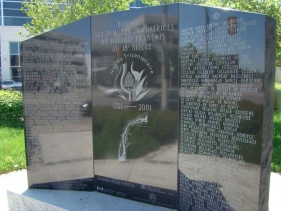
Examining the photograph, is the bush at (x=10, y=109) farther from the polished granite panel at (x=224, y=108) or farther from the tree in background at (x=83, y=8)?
the polished granite panel at (x=224, y=108)

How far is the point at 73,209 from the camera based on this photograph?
360cm

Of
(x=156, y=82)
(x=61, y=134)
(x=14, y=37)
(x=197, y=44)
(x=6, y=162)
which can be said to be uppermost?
(x=14, y=37)

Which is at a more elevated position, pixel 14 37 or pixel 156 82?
pixel 14 37

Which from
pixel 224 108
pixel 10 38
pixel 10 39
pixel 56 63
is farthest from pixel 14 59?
pixel 224 108

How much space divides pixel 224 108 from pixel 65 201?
2.17 meters

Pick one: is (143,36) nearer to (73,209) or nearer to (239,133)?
(239,133)

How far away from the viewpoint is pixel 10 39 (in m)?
37.9

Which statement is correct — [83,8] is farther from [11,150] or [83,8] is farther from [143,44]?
[143,44]

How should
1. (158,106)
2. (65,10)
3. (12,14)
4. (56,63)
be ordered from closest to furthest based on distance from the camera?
1. (158,106)
2. (56,63)
3. (65,10)
4. (12,14)

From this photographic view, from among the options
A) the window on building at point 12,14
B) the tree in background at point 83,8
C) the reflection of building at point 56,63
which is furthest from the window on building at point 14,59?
the reflection of building at point 56,63

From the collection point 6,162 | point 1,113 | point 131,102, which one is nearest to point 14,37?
point 1,113

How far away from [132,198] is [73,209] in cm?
69

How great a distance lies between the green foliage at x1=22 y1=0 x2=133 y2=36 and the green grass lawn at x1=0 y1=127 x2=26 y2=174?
549cm

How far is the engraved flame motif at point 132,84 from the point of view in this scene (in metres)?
3.62
